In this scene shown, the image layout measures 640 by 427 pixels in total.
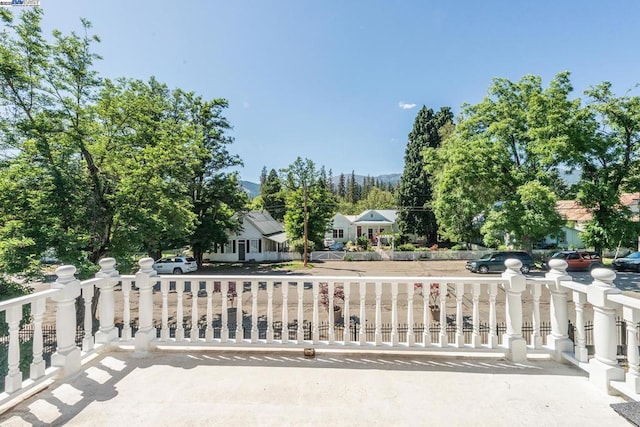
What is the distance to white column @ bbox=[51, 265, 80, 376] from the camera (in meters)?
2.49

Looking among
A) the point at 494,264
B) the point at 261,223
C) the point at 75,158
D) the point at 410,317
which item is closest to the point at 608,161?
the point at 494,264

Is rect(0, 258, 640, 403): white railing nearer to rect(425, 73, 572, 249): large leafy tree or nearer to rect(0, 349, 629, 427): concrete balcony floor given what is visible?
rect(0, 349, 629, 427): concrete balcony floor

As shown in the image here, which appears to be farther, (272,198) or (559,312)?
(272,198)

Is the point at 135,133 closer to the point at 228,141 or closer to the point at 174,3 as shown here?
the point at 174,3


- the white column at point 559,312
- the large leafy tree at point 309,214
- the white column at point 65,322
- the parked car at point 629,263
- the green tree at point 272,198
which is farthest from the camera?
the green tree at point 272,198

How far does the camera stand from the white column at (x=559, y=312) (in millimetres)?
2739

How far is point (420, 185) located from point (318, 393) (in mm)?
28177

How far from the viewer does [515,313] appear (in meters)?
2.82

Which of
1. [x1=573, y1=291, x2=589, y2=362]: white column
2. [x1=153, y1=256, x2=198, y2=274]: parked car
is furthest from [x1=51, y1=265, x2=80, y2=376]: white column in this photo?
[x1=153, y1=256, x2=198, y2=274]: parked car

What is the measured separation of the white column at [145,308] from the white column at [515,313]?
3.36 m

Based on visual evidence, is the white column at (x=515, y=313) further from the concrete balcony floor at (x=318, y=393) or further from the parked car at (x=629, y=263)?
the parked car at (x=629, y=263)

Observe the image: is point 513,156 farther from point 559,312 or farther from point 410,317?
point 410,317

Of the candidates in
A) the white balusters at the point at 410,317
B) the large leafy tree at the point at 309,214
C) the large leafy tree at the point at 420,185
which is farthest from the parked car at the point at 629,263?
the white balusters at the point at 410,317

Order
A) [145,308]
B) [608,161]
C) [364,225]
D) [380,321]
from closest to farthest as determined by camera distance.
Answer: [380,321], [145,308], [608,161], [364,225]
